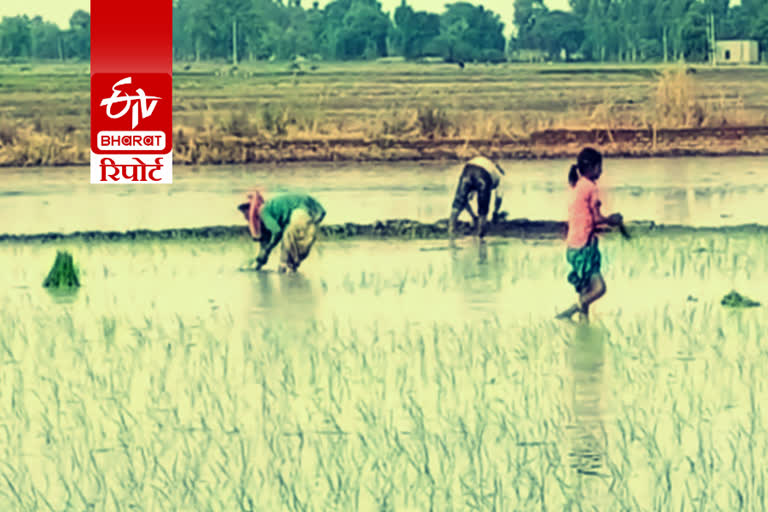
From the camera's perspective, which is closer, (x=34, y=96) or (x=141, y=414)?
(x=141, y=414)

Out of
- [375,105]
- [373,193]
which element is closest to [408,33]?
[375,105]

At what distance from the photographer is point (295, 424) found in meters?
7.84

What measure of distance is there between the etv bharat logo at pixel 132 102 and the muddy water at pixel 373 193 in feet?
3.60

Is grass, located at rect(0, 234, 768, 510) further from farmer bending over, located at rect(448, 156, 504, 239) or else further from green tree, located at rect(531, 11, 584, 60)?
green tree, located at rect(531, 11, 584, 60)

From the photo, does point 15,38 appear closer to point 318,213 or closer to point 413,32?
point 413,32

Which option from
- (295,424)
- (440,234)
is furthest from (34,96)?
(295,424)

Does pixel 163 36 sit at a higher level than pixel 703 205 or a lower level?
higher

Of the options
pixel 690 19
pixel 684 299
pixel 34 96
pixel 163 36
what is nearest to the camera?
pixel 684 299

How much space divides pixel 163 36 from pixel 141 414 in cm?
1009

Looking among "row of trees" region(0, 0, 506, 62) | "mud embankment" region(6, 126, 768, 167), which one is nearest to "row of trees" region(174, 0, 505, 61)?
"row of trees" region(0, 0, 506, 62)

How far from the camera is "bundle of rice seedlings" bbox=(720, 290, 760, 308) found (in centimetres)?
1126

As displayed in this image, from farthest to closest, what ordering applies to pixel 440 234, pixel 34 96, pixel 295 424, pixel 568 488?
pixel 34 96 → pixel 440 234 → pixel 295 424 → pixel 568 488

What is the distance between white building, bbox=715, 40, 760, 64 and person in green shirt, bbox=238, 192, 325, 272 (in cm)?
5718

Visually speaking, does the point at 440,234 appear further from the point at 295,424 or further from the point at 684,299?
the point at 295,424
